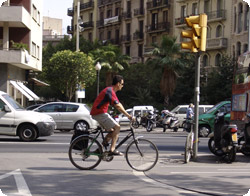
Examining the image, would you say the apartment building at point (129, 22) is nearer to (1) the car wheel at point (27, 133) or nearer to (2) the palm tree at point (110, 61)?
(2) the palm tree at point (110, 61)

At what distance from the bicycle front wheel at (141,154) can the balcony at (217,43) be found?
43.9 meters

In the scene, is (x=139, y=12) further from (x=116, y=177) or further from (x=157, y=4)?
(x=116, y=177)

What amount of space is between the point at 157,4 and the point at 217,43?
42.3 ft

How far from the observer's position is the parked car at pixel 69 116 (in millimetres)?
24297

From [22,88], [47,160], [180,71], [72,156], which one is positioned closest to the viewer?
[72,156]

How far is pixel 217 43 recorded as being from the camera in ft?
176

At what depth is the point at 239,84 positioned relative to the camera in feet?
64.6

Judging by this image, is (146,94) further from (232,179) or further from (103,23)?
(232,179)

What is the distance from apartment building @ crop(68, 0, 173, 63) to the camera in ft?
210

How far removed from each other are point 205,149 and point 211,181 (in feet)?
24.0

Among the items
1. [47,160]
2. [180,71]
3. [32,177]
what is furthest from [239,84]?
[180,71]

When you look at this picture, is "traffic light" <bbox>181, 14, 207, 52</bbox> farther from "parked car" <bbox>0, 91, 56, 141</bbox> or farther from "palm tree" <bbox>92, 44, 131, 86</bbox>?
"palm tree" <bbox>92, 44, 131, 86</bbox>

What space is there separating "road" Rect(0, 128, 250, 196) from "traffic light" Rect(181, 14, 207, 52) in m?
2.65

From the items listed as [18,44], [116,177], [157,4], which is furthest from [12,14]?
[157,4]
